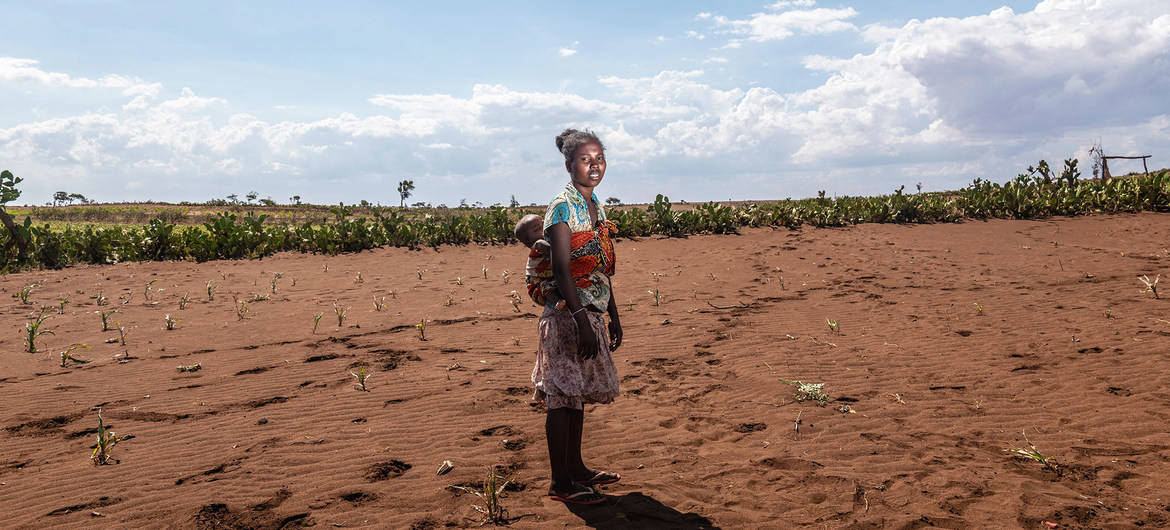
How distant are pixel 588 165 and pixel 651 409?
258cm

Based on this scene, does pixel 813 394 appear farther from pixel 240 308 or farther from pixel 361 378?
pixel 240 308

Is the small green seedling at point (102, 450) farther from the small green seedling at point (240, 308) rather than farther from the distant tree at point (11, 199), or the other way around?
the distant tree at point (11, 199)

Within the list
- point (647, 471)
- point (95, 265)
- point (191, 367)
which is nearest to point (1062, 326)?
point (647, 471)

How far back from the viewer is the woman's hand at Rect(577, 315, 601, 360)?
333 centimetres

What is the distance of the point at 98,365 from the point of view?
686 cm

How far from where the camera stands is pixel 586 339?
3334 millimetres

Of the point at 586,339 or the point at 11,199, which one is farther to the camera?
the point at 11,199

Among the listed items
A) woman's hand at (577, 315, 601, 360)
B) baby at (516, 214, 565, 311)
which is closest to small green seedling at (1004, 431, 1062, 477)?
woman's hand at (577, 315, 601, 360)

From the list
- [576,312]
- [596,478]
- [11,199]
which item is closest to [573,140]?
[576,312]

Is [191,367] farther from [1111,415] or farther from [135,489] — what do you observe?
[1111,415]

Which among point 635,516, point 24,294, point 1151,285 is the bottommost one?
point 635,516

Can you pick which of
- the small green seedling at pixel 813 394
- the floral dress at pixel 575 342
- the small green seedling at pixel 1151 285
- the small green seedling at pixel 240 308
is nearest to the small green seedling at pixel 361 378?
the floral dress at pixel 575 342

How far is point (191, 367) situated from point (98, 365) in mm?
1175

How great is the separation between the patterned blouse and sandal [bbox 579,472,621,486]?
3.52ft
